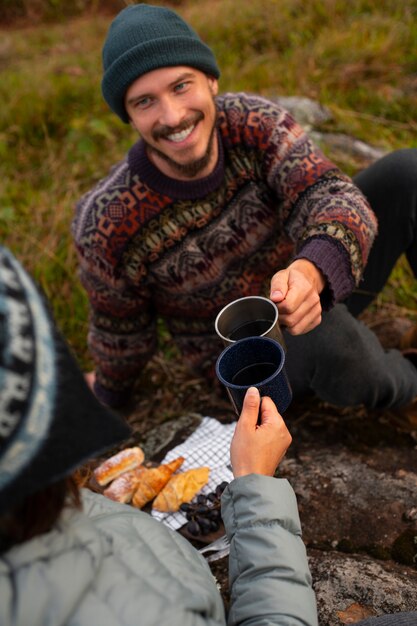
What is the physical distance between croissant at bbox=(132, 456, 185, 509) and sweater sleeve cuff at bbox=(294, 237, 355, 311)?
86 centimetres

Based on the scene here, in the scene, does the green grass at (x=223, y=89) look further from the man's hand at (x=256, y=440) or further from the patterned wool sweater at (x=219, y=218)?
the man's hand at (x=256, y=440)

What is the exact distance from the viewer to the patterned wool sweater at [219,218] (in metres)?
2.36

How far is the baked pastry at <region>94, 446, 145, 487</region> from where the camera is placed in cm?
232

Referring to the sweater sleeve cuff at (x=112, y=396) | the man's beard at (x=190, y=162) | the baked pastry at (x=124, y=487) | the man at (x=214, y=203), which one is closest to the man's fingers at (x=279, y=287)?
the man at (x=214, y=203)

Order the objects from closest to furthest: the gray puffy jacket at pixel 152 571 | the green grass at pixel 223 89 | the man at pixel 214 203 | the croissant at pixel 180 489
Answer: the gray puffy jacket at pixel 152 571, the croissant at pixel 180 489, the man at pixel 214 203, the green grass at pixel 223 89

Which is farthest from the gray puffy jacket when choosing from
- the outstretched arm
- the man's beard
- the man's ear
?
the man's ear

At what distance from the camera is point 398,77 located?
487 cm

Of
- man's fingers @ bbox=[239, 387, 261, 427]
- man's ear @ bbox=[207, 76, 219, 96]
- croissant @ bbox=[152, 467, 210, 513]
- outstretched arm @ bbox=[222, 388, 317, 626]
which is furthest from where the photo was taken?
man's ear @ bbox=[207, 76, 219, 96]

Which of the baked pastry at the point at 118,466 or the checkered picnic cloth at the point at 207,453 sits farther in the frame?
the baked pastry at the point at 118,466

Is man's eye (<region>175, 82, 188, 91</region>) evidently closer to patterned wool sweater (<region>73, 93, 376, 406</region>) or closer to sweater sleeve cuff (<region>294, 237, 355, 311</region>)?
patterned wool sweater (<region>73, 93, 376, 406</region>)

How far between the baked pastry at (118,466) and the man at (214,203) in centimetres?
63

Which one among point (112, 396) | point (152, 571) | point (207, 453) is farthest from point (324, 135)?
point (152, 571)

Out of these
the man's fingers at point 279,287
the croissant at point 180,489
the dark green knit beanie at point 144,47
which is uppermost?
the dark green knit beanie at point 144,47

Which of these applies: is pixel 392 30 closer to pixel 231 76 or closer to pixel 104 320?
pixel 231 76
